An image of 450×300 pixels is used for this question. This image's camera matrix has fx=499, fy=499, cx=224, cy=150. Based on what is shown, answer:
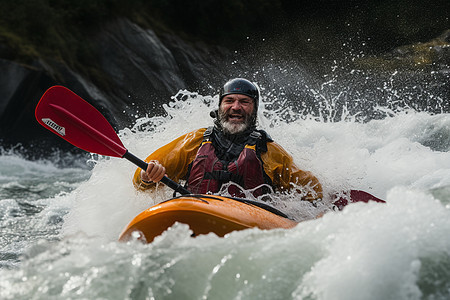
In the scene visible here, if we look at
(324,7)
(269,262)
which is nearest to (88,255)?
(269,262)

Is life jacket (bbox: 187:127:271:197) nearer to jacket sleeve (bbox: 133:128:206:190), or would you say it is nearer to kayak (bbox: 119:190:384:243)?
jacket sleeve (bbox: 133:128:206:190)

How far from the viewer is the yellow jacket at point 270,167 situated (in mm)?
3146

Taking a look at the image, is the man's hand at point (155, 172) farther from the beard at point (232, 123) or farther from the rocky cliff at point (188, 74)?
the rocky cliff at point (188, 74)

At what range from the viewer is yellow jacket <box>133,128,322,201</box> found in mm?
3146

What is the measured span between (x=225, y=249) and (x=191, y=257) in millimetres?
131

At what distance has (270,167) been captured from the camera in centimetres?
316

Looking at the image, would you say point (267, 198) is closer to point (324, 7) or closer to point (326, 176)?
point (326, 176)

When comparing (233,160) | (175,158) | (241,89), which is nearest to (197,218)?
(233,160)

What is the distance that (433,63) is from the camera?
42.7ft

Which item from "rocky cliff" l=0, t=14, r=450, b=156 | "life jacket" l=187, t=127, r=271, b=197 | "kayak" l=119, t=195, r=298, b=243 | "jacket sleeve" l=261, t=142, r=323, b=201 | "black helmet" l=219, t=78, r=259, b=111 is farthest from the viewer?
"rocky cliff" l=0, t=14, r=450, b=156

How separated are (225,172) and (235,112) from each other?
0.48m

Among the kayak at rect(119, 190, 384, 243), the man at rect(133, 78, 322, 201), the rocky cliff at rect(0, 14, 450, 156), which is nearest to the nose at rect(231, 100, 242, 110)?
the man at rect(133, 78, 322, 201)

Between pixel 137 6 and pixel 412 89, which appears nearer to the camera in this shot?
pixel 412 89

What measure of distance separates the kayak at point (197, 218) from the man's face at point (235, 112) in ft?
2.87
